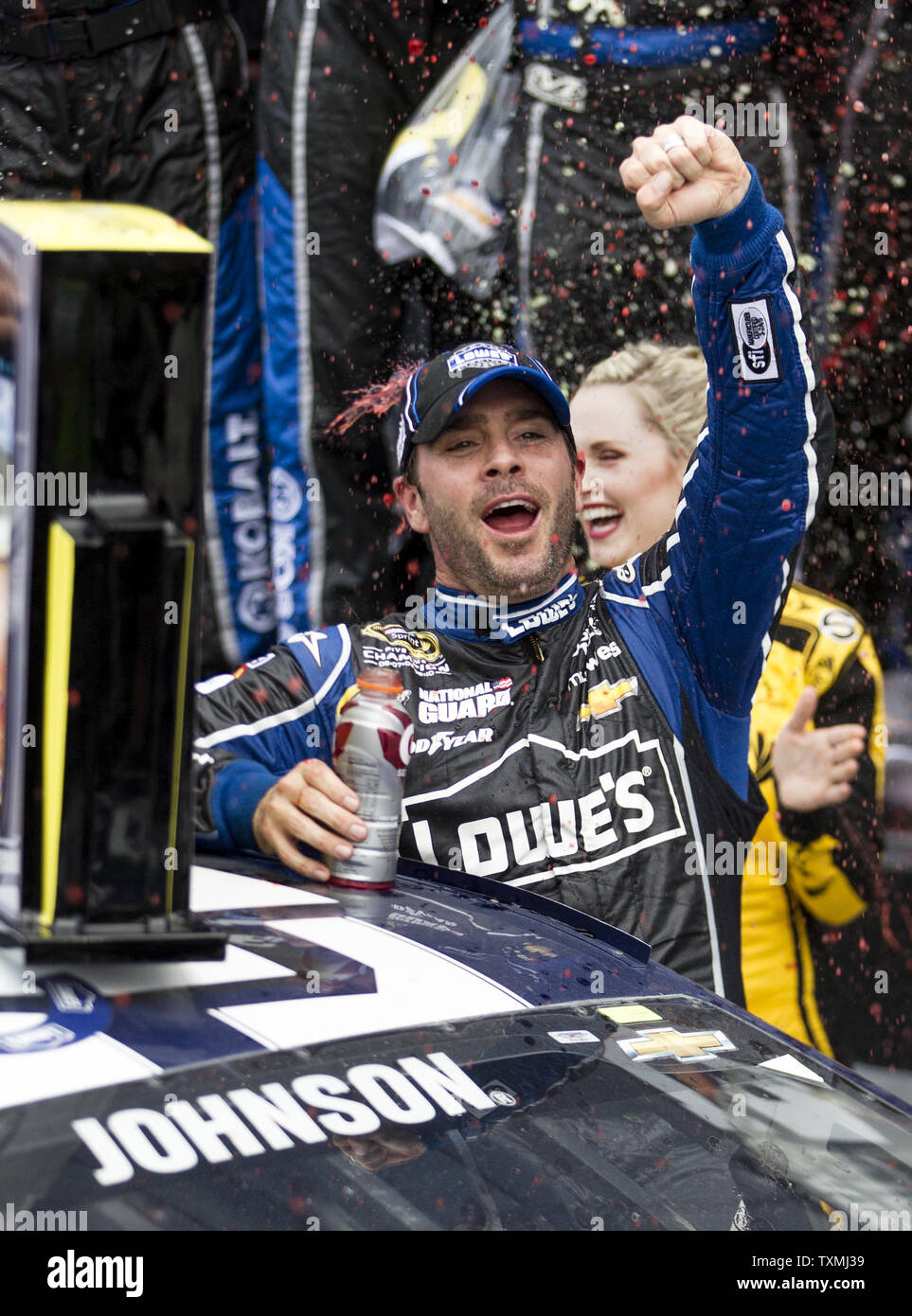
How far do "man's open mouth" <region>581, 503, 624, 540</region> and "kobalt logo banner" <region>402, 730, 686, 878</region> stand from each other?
1.28m

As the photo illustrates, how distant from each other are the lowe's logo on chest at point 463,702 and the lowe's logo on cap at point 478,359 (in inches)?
21.5

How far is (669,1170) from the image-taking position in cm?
103

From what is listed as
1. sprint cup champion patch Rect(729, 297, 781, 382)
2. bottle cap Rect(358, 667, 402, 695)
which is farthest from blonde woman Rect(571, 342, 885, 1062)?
Result: bottle cap Rect(358, 667, 402, 695)

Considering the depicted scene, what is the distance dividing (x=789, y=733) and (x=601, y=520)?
2.57ft

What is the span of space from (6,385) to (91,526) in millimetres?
111

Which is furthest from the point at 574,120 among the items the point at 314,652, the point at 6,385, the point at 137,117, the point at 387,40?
the point at 6,385
